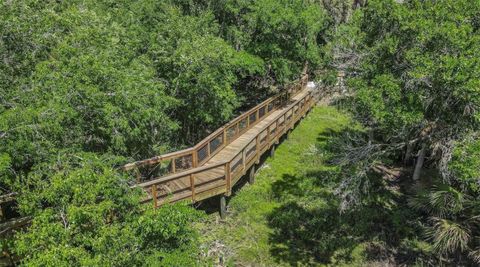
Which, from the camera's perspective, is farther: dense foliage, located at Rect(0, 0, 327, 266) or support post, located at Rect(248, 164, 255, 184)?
support post, located at Rect(248, 164, 255, 184)

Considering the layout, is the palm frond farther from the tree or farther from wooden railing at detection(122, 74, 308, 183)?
wooden railing at detection(122, 74, 308, 183)

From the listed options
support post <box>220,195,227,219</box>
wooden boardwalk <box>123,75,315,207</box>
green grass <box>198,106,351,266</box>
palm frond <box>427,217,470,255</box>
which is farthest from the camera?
support post <box>220,195,227,219</box>

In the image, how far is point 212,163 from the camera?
14.2 m

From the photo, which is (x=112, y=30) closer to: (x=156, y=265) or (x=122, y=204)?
(x=122, y=204)

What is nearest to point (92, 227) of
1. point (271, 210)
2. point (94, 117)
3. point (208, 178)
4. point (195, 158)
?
point (94, 117)

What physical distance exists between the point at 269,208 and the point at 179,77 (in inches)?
250

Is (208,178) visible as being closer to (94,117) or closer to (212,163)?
(212,163)

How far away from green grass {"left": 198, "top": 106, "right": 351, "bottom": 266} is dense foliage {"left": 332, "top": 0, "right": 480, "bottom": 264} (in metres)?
2.86

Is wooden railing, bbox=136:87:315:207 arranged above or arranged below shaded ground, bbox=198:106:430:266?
above

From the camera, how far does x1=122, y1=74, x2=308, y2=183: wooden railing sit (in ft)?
39.0

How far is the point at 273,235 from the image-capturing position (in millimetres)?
13336

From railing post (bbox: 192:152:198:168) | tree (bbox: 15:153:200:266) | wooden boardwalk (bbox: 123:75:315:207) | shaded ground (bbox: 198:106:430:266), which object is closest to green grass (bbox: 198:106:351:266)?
shaded ground (bbox: 198:106:430:266)

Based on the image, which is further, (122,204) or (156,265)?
(122,204)

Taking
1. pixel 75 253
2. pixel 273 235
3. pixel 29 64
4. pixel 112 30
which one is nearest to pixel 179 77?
pixel 112 30
